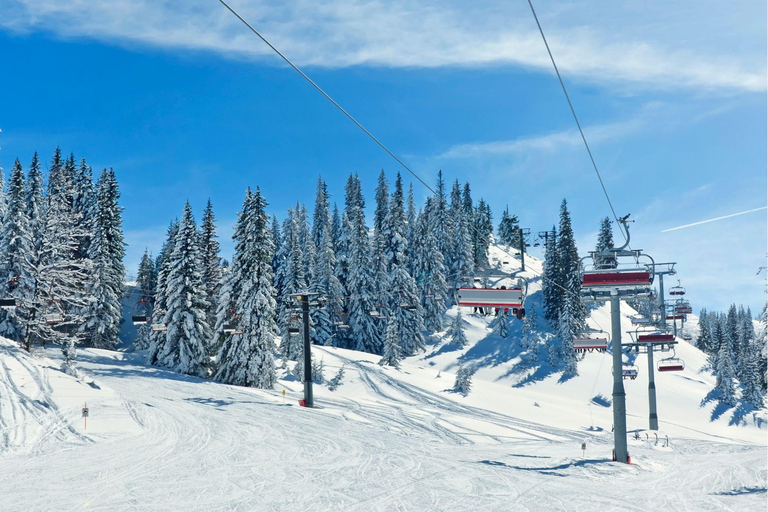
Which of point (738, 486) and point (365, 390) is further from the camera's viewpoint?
point (365, 390)

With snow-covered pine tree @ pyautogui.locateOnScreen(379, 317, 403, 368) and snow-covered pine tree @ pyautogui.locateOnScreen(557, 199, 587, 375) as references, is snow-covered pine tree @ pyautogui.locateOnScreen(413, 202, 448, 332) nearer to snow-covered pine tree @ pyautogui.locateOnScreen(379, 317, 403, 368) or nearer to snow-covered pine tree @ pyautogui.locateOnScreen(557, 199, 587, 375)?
snow-covered pine tree @ pyautogui.locateOnScreen(557, 199, 587, 375)

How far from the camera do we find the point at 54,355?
4281 cm

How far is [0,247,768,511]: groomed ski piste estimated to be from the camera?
553 inches

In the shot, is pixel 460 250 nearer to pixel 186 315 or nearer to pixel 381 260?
pixel 381 260

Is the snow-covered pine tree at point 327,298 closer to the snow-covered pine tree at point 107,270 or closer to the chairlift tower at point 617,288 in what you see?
the snow-covered pine tree at point 107,270

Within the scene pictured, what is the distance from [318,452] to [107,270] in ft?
143

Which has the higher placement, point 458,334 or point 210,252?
point 210,252

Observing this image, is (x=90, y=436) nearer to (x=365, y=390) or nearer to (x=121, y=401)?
(x=121, y=401)

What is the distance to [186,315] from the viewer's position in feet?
139

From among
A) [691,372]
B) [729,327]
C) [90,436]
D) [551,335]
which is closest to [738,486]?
[90,436]

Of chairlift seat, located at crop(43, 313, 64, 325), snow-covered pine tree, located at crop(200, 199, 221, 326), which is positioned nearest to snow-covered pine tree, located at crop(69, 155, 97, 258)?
snow-covered pine tree, located at crop(200, 199, 221, 326)

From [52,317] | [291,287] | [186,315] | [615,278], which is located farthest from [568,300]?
[52,317]

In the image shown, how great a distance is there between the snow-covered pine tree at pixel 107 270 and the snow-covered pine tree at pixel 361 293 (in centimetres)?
2467

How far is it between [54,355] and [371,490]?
122 ft
